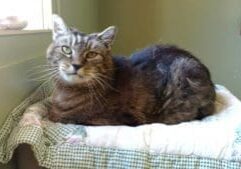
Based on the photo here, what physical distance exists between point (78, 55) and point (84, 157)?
0.35m

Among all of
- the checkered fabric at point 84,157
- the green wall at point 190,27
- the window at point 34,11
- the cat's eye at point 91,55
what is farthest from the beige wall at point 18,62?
the green wall at point 190,27

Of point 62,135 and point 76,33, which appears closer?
point 62,135

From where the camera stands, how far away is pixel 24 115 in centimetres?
118

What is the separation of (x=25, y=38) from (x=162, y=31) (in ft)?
4.62

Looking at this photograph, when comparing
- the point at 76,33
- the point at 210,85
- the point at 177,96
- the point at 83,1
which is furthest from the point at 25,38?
the point at 83,1

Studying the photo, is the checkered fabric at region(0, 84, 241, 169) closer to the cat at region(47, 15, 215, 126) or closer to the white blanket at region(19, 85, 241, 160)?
the white blanket at region(19, 85, 241, 160)

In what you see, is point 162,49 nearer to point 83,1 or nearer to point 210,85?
point 210,85

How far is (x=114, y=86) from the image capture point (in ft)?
4.13

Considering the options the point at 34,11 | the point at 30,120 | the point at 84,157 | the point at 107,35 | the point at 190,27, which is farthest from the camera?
the point at 190,27

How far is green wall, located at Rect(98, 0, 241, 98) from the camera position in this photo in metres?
2.52

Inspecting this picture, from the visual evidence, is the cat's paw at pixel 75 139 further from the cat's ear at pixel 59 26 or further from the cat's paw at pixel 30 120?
the cat's ear at pixel 59 26

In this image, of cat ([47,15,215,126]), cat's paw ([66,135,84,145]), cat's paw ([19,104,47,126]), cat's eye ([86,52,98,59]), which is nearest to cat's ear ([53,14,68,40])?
cat ([47,15,215,126])

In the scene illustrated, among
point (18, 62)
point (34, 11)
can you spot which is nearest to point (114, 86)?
point (18, 62)

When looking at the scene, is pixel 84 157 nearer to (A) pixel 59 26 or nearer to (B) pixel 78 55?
(B) pixel 78 55
